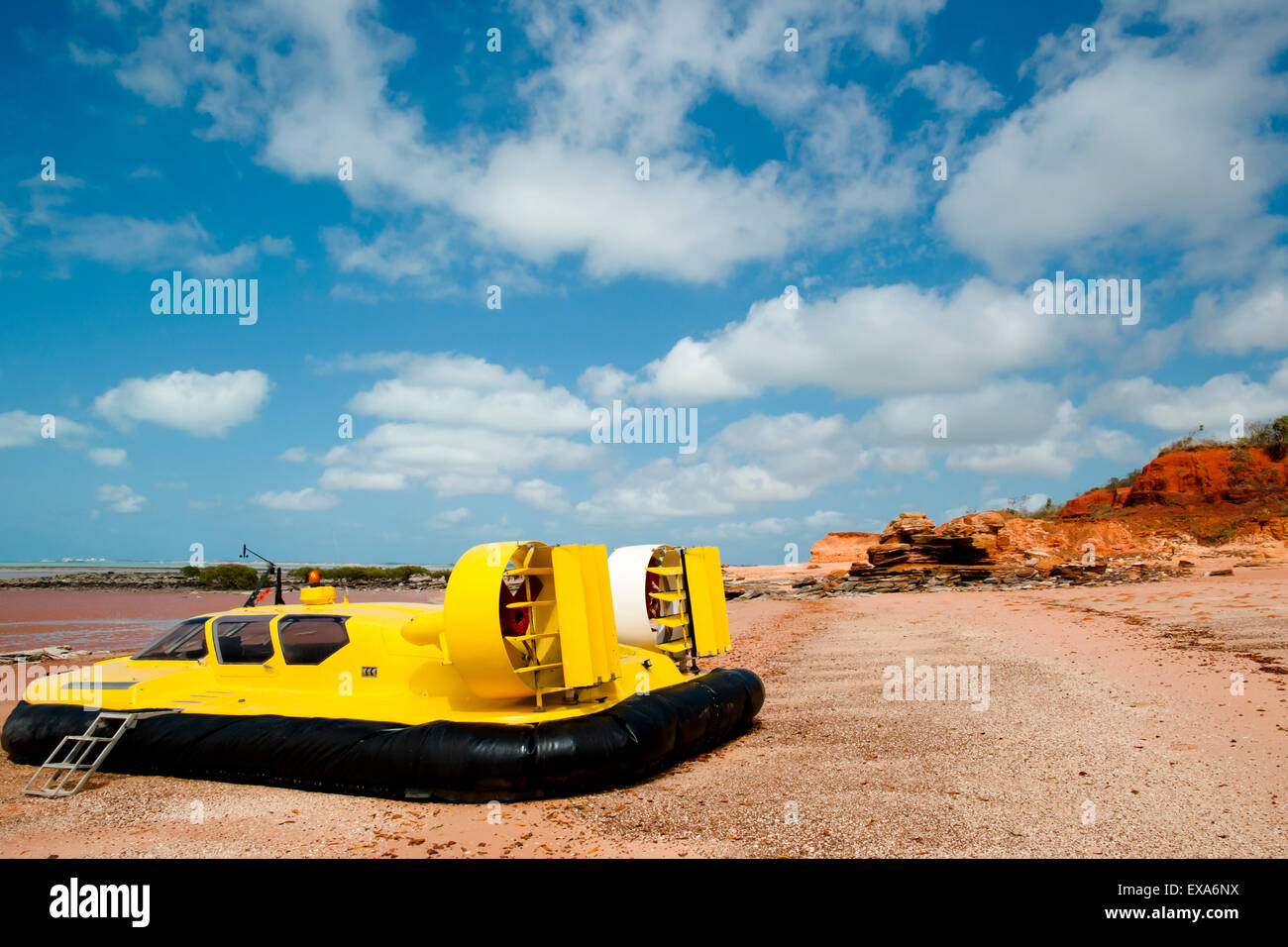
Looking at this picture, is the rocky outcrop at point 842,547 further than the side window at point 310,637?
Yes

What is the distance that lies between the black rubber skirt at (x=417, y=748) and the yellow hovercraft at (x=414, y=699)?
14 mm

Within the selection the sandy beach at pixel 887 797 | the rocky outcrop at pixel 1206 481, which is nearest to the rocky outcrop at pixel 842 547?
the rocky outcrop at pixel 1206 481

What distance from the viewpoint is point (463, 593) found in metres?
6.21

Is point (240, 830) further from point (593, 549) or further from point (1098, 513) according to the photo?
point (1098, 513)

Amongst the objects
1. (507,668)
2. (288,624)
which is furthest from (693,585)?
(288,624)

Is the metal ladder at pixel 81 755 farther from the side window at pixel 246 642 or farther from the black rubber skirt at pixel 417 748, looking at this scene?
the side window at pixel 246 642

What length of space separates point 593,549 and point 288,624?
3.20 metres

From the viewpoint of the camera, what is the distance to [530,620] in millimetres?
6707

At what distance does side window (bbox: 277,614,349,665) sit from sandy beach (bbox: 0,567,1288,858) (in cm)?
122

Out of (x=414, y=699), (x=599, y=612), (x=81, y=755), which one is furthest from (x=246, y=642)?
(x=599, y=612)

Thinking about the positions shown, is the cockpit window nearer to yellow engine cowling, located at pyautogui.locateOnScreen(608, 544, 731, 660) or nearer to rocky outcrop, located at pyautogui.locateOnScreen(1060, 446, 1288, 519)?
yellow engine cowling, located at pyautogui.locateOnScreen(608, 544, 731, 660)

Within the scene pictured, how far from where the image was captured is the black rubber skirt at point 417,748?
5.93 m

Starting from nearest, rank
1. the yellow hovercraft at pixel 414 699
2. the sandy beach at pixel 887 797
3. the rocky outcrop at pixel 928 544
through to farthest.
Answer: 1. the sandy beach at pixel 887 797
2. the yellow hovercraft at pixel 414 699
3. the rocky outcrop at pixel 928 544

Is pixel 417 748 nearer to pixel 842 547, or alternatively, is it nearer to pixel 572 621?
pixel 572 621
